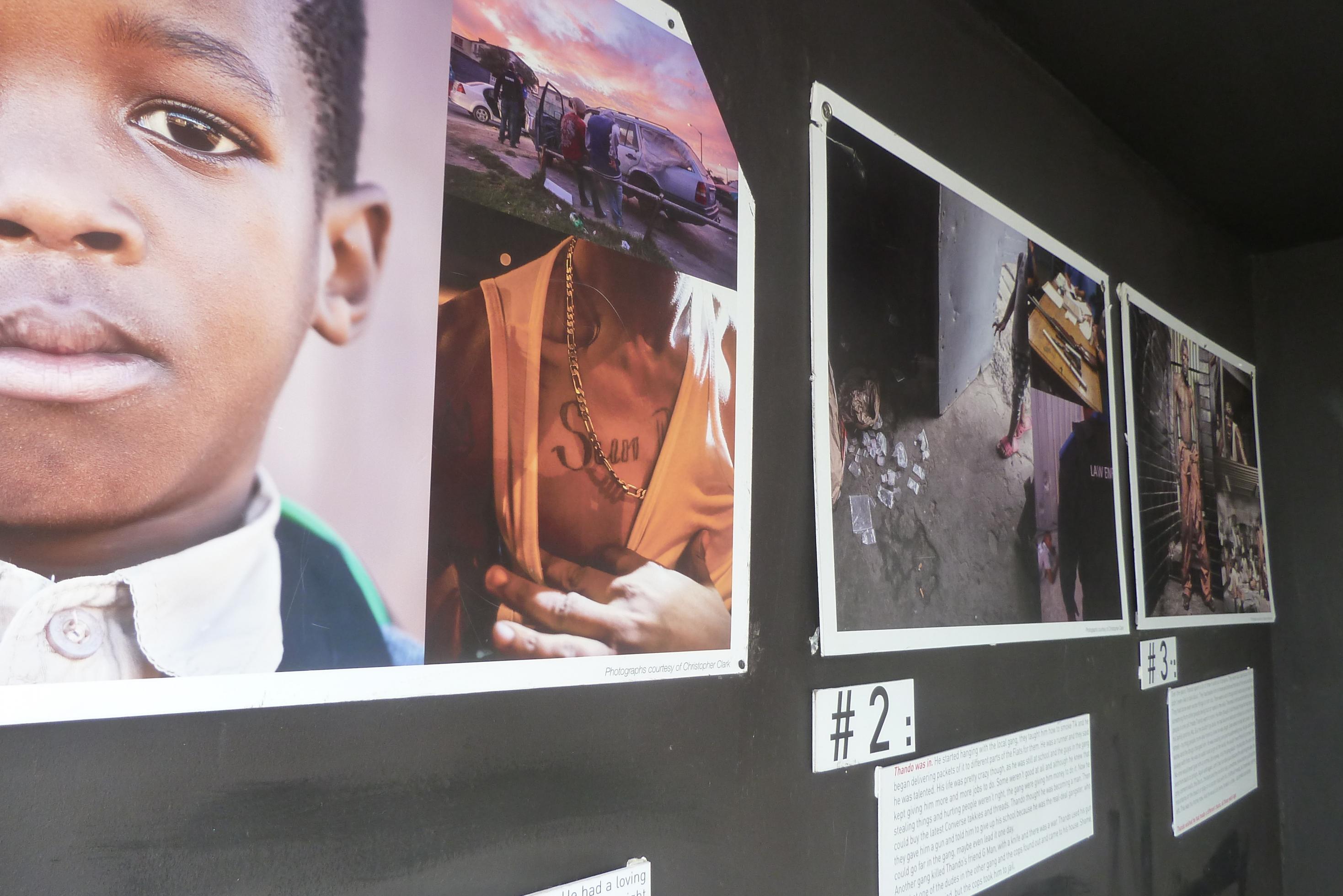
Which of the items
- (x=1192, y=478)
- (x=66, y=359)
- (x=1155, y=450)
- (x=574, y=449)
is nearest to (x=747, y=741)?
(x=574, y=449)

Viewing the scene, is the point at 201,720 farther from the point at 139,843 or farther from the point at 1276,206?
the point at 1276,206

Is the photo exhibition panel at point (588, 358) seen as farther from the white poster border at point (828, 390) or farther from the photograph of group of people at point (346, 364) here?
the white poster border at point (828, 390)

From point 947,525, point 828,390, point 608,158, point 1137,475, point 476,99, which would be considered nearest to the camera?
point 476,99

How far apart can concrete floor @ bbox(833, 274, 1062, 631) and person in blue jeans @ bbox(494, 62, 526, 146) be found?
0.54 metres

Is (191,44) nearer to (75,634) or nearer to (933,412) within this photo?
(75,634)

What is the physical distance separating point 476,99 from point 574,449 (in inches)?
13.2

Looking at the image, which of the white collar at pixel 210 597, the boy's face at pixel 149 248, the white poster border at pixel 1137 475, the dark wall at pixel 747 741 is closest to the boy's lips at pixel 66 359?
the boy's face at pixel 149 248

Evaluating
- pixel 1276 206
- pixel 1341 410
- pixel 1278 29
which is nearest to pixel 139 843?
pixel 1278 29

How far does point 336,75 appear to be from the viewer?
27.4 inches

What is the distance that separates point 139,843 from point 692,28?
945 mm
